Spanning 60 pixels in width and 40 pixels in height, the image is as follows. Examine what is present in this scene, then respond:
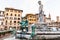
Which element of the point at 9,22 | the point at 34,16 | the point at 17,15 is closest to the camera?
the point at 9,22

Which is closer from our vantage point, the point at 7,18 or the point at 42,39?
the point at 42,39

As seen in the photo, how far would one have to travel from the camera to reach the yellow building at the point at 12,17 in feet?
129

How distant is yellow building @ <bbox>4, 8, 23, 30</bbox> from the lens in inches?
1550

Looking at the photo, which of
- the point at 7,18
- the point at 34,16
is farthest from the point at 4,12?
the point at 34,16

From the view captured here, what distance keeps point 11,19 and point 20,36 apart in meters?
30.3

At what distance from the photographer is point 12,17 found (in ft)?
136

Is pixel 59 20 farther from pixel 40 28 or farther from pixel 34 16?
pixel 40 28

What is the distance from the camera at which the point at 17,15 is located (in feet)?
139

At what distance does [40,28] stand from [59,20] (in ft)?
95.8

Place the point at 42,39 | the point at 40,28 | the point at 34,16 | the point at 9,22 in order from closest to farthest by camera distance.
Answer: the point at 42,39 < the point at 40,28 < the point at 9,22 < the point at 34,16

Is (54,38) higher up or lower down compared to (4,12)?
lower down

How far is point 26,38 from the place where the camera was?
10070 millimetres

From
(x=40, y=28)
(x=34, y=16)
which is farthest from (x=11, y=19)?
(x=40, y=28)

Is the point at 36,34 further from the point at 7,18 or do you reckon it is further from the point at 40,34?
the point at 7,18
